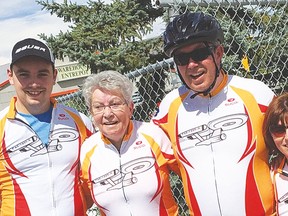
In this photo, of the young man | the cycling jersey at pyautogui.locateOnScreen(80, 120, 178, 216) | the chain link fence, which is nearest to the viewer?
the cycling jersey at pyautogui.locateOnScreen(80, 120, 178, 216)

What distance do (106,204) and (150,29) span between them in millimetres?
6316

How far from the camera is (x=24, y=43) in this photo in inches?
135

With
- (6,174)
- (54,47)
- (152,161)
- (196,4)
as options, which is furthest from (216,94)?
(54,47)

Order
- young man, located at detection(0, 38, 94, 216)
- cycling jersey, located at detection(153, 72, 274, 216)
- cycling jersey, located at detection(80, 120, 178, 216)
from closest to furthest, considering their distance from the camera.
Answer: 1. cycling jersey, located at detection(153, 72, 274, 216)
2. cycling jersey, located at detection(80, 120, 178, 216)
3. young man, located at detection(0, 38, 94, 216)

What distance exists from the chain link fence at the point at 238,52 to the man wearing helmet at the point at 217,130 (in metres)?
0.69

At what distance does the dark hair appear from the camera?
2.85 m

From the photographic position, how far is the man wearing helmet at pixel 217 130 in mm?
2980

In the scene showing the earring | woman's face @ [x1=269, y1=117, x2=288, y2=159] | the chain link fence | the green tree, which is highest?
the green tree

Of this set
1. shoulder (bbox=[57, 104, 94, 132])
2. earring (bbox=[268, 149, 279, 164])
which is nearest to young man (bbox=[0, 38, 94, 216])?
shoulder (bbox=[57, 104, 94, 132])

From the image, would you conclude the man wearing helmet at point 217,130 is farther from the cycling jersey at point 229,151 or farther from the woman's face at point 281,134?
the woman's face at point 281,134

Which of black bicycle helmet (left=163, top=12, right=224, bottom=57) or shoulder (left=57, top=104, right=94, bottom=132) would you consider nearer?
black bicycle helmet (left=163, top=12, right=224, bottom=57)

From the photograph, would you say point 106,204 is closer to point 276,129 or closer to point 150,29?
point 276,129

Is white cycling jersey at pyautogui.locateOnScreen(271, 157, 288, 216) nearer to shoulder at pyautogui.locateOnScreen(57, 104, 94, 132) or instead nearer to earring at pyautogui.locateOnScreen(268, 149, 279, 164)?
earring at pyautogui.locateOnScreen(268, 149, 279, 164)

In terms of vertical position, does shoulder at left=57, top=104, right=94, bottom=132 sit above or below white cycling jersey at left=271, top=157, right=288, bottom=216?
above
